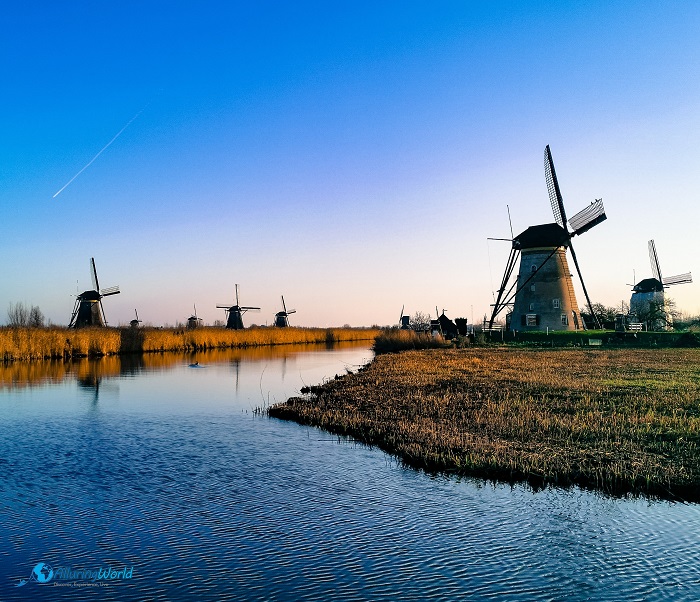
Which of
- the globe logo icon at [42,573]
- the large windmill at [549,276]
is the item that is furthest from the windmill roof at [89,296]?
the globe logo icon at [42,573]

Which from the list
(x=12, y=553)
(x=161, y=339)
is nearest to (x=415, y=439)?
(x=12, y=553)

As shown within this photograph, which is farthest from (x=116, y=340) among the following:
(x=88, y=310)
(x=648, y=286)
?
(x=648, y=286)

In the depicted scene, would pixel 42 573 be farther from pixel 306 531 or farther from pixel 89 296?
pixel 89 296

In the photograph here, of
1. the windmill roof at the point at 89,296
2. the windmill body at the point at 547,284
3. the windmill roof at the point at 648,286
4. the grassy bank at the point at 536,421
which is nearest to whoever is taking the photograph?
the grassy bank at the point at 536,421

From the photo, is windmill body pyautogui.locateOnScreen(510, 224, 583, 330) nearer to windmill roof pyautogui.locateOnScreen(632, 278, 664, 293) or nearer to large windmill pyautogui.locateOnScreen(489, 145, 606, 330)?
large windmill pyautogui.locateOnScreen(489, 145, 606, 330)

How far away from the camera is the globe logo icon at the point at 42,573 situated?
223 inches

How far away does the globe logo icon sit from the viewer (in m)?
5.68

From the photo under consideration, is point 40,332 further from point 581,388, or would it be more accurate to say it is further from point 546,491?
point 546,491

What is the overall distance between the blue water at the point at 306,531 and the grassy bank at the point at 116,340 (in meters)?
26.5

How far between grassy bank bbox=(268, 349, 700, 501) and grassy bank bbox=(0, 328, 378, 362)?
76.8 feet

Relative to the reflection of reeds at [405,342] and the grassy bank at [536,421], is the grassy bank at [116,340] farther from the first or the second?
the grassy bank at [536,421]

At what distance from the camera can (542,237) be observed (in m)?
41.8

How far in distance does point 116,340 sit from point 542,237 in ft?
105

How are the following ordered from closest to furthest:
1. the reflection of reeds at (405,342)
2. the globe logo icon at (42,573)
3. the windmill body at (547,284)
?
the globe logo icon at (42,573) → the reflection of reeds at (405,342) → the windmill body at (547,284)
